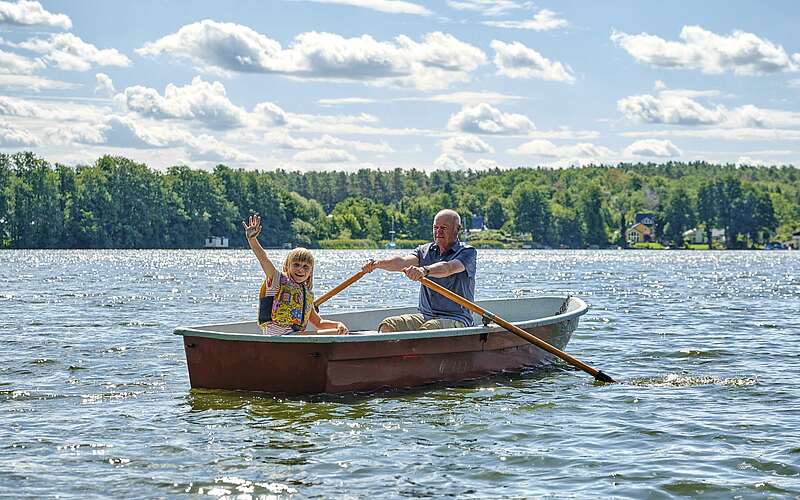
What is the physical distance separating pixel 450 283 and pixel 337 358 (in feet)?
5.89

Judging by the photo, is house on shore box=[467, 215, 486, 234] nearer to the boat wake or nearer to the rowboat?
the boat wake

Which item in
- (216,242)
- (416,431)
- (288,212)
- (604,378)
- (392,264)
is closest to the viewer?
(416,431)

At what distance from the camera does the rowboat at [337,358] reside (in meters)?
10.7

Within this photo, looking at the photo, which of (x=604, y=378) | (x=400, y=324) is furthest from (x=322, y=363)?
(x=604, y=378)

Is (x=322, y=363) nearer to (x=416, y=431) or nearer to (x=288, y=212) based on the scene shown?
(x=416, y=431)

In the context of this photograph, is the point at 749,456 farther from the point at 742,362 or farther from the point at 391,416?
the point at 742,362

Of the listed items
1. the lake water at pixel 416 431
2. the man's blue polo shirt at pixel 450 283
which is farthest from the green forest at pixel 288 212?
the man's blue polo shirt at pixel 450 283

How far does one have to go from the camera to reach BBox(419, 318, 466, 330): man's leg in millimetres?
11875

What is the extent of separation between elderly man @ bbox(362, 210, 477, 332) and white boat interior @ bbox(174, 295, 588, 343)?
0.34m

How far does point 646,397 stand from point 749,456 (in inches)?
118

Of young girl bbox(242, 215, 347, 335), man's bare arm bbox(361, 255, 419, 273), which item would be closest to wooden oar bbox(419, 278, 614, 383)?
man's bare arm bbox(361, 255, 419, 273)

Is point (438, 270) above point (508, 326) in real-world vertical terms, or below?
above

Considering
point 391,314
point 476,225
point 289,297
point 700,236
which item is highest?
point 476,225

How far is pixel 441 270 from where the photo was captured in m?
11.5
